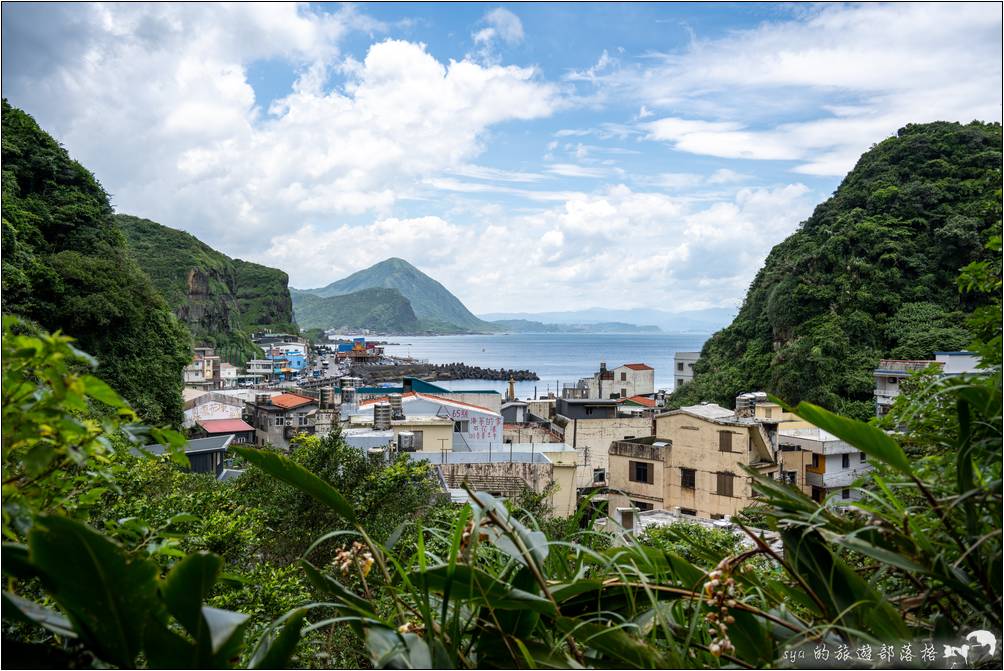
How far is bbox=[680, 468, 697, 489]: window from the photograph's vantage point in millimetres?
14125

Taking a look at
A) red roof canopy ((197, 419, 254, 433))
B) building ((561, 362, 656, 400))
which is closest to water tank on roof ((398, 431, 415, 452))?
red roof canopy ((197, 419, 254, 433))

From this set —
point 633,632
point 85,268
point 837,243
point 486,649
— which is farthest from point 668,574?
point 837,243

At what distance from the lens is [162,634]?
1037mm

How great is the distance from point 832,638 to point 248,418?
72.7 ft

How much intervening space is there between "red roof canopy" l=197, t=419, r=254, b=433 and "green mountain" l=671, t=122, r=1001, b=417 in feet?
54.7

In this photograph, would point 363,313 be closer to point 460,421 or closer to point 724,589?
point 460,421

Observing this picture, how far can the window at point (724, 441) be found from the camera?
13773 mm

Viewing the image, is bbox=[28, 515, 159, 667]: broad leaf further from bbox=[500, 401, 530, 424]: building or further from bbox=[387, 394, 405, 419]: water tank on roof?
bbox=[500, 401, 530, 424]: building

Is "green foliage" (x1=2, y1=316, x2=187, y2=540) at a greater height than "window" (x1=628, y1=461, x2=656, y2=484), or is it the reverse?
"green foliage" (x1=2, y1=316, x2=187, y2=540)

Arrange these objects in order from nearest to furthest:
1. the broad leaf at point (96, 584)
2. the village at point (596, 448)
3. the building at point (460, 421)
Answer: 1. the broad leaf at point (96, 584)
2. the village at point (596, 448)
3. the building at point (460, 421)

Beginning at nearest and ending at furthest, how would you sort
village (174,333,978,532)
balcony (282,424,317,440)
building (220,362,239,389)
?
village (174,333,978,532)
balcony (282,424,317,440)
building (220,362,239,389)

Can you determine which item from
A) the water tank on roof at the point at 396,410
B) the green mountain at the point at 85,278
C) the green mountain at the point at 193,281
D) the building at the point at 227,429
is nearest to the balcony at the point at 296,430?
the water tank on roof at the point at 396,410

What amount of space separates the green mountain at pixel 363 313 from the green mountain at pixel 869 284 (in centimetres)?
15072

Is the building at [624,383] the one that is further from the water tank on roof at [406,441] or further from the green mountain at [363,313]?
the green mountain at [363,313]
